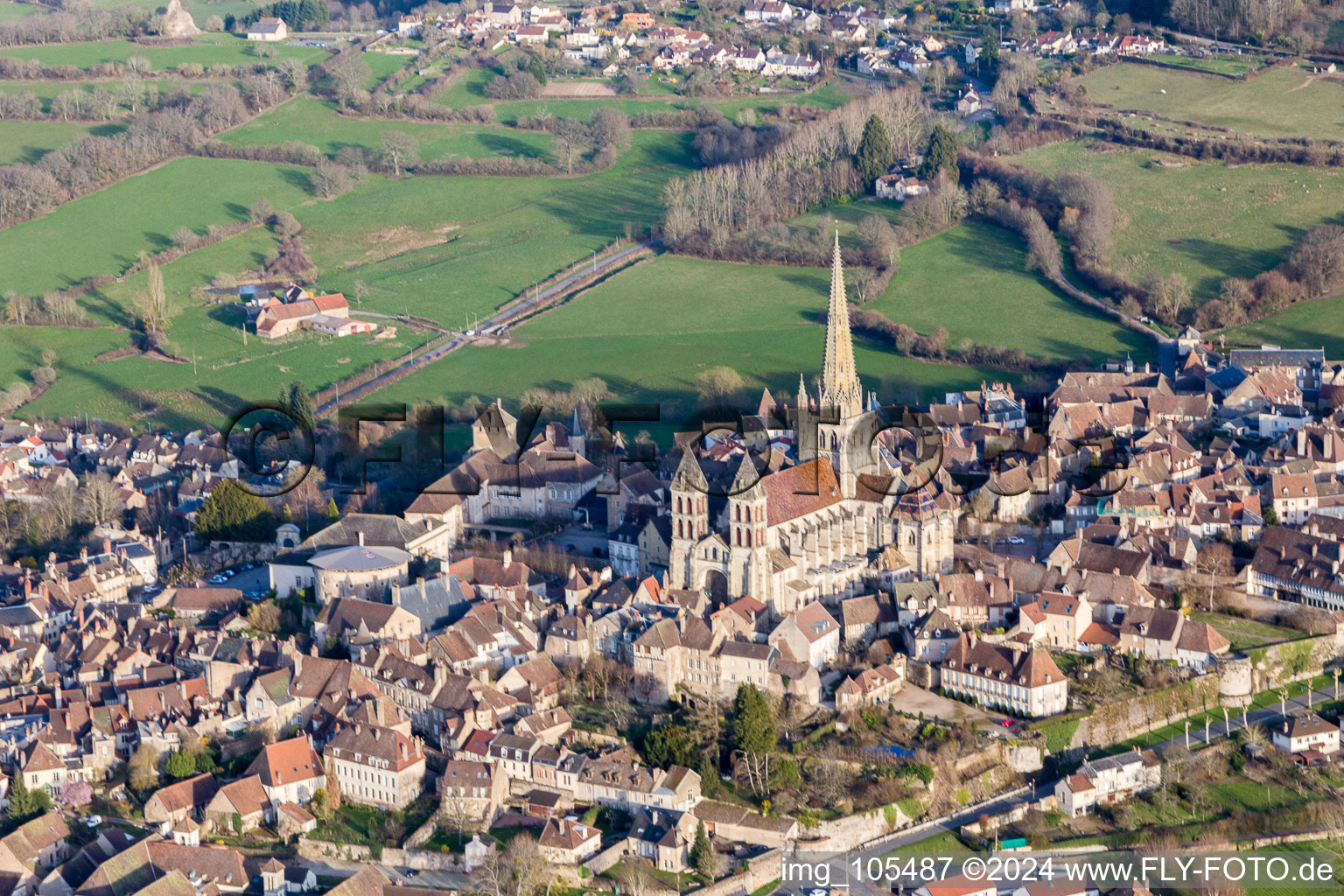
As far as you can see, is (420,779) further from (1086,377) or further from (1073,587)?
(1086,377)

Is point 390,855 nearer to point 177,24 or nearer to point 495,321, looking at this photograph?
point 495,321

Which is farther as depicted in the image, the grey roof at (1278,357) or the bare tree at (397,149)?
the bare tree at (397,149)

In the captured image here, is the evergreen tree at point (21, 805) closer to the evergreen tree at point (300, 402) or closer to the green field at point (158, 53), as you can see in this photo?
the evergreen tree at point (300, 402)

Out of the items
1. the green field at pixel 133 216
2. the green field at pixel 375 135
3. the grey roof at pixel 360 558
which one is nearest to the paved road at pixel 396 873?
the grey roof at pixel 360 558

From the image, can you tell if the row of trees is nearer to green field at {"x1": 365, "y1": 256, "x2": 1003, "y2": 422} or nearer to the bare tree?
green field at {"x1": 365, "y1": 256, "x2": 1003, "y2": 422}

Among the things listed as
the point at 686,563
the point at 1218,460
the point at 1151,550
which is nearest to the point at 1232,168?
the point at 1218,460

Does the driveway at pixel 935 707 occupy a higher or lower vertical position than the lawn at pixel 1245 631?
lower
